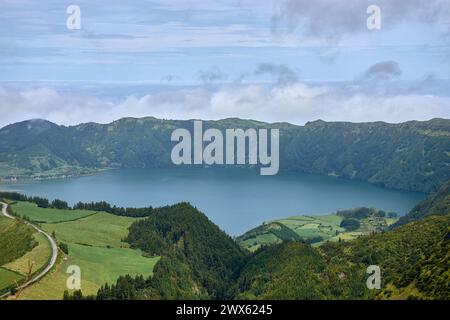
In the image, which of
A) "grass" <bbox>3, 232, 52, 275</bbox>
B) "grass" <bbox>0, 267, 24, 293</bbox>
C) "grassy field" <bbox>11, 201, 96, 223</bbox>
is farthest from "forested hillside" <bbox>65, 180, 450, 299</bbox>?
"grassy field" <bbox>11, 201, 96, 223</bbox>

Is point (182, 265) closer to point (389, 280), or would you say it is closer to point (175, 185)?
point (389, 280)

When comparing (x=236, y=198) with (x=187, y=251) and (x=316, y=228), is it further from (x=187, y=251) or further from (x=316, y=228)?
(x=187, y=251)

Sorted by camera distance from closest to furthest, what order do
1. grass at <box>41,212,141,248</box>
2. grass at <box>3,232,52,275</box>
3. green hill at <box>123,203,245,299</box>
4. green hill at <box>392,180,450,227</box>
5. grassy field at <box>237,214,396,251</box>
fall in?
grass at <box>3,232,52,275</box>
green hill at <box>123,203,245,299</box>
grass at <box>41,212,141,248</box>
grassy field at <box>237,214,396,251</box>
green hill at <box>392,180,450,227</box>

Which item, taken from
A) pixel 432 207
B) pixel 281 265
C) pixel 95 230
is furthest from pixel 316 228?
pixel 281 265

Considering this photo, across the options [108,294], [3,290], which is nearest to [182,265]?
[108,294]

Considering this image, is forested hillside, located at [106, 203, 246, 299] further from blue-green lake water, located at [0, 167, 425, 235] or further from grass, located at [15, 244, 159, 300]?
blue-green lake water, located at [0, 167, 425, 235]

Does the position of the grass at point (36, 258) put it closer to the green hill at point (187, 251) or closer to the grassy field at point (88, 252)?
the grassy field at point (88, 252)
